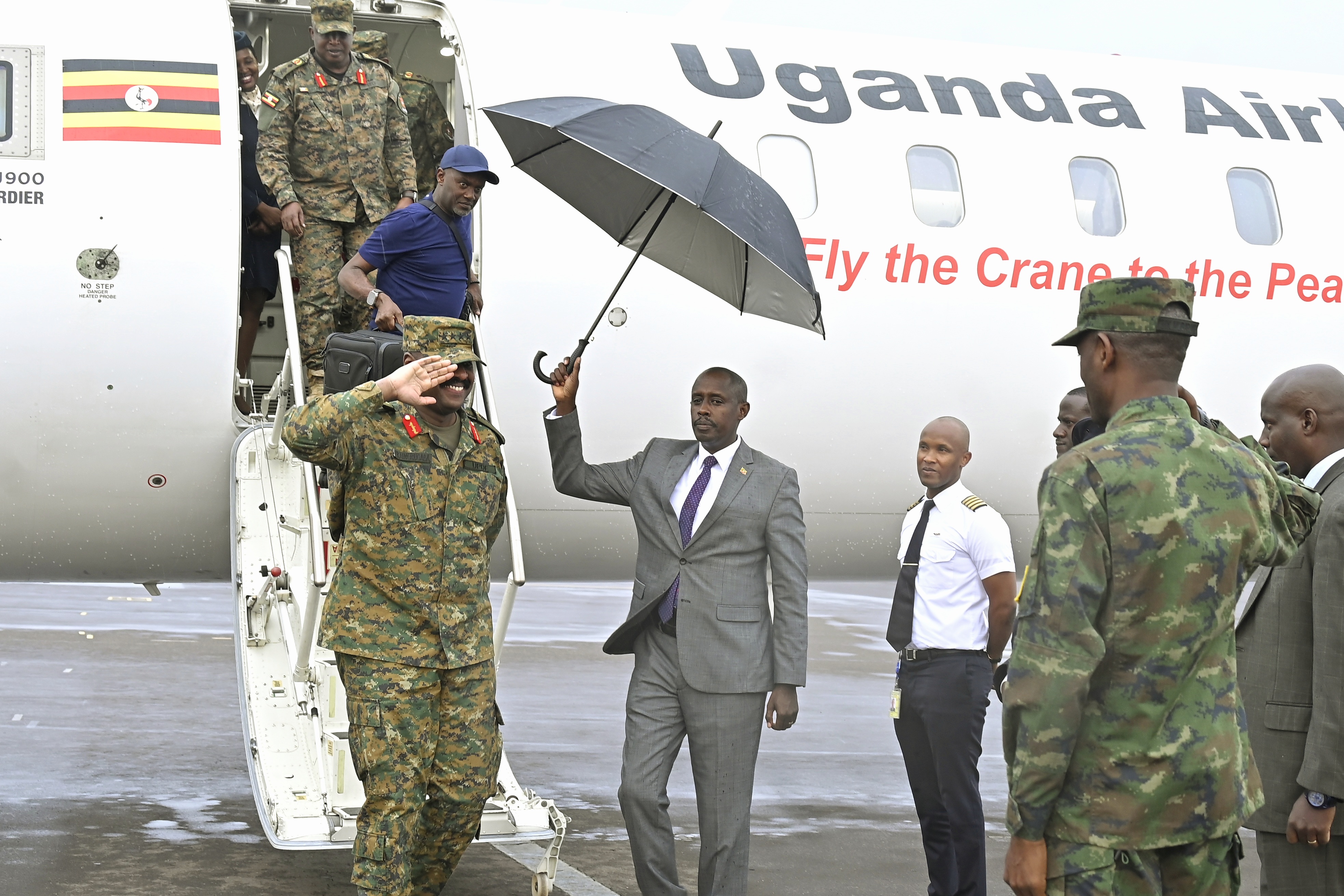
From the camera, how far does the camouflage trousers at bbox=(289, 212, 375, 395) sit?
22.1ft

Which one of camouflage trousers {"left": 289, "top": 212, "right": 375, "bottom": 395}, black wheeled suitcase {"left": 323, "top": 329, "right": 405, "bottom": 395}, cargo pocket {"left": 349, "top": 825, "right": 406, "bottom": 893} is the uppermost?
camouflage trousers {"left": 289, "top": 212, "right": 375, "bottom": 395}

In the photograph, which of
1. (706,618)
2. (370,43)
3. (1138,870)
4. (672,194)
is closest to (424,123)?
(370,43)

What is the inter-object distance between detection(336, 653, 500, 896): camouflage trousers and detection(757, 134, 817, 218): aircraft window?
3471 millimetres

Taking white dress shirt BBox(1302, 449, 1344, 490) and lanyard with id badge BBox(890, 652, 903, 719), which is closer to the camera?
white dress shirt BBox(1302, 449, 1344, 490)

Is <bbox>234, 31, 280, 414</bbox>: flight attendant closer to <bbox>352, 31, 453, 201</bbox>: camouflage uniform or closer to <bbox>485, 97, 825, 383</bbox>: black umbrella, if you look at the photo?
<bbox>352, 31, 453, 201</bbox>: camouflage uniform

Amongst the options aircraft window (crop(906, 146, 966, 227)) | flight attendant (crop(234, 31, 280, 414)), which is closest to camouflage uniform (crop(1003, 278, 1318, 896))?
aircraft window (crop(906, 146, 966, 227))

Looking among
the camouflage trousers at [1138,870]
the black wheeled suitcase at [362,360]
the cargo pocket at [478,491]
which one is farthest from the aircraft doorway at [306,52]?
the camouflage trousers at [1138,870]

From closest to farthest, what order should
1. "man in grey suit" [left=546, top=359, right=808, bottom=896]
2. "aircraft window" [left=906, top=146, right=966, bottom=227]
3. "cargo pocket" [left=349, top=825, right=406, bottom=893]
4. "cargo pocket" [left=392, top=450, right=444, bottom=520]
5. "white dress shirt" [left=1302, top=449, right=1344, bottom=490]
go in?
1. "white dress shirt" [left=1302, top=449, right=1344, bottom=490]
2. "cargo pocket" [left=349, top=825, right=406, bottom=893]
3. "cargo pocket" [left=392, top=450, right=444, bottom=520]
4. "man in grey suit" [left=546, top=359, right=808, bottom=896]
5. "aircraft window" [left=906, top=146, right=966, bottom=227]

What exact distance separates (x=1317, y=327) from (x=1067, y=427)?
3.33 meters

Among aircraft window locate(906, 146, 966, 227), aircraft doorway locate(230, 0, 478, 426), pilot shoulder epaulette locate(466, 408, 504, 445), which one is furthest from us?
aircraft window locate(906, 146, 966, 227)

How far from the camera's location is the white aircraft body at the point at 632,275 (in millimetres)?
6555

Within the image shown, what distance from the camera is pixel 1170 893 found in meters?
3.30

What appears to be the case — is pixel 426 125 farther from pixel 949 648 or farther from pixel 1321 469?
pixel 1321 469

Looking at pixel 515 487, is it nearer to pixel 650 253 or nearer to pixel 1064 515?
pixel 650 253
